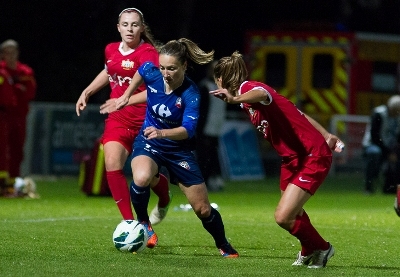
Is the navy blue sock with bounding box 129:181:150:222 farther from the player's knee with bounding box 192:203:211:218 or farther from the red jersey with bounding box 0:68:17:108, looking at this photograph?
the red jersey with bounding box 0:68:17:108

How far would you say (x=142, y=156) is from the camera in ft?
32.9

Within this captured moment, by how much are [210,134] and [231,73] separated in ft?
34.8

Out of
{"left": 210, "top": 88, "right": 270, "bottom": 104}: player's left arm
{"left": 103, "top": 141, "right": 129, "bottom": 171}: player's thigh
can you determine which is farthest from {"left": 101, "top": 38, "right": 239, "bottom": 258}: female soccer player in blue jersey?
{"left": 210, "top": 88, "right": 270, "bottom": 104}: player's left arm

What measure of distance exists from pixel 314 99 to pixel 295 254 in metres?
15.2

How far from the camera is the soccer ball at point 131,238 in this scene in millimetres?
9688

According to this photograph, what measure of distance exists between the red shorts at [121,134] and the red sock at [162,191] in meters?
0.44

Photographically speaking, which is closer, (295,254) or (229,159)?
(295,254)

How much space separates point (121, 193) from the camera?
10.8 meters

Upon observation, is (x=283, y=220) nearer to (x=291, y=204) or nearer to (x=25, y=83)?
(x=291, y=204)

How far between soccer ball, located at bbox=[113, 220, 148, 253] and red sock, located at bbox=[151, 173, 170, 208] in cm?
148

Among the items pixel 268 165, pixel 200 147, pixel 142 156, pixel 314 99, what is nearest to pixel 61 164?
pixel 200 147

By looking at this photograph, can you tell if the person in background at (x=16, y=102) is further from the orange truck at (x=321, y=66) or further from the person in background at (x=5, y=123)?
the orange truck at (x=321, y=66)

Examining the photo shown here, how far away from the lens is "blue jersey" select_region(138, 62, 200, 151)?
9867mm

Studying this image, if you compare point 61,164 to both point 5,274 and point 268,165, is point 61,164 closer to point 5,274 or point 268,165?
point 268,165
